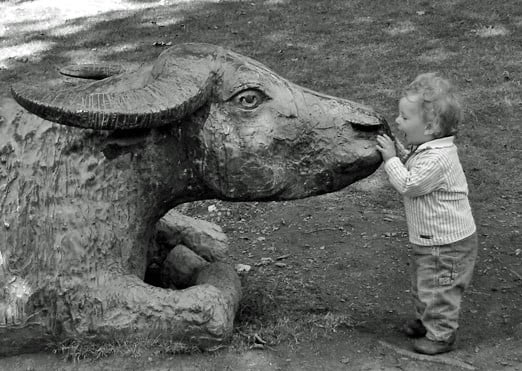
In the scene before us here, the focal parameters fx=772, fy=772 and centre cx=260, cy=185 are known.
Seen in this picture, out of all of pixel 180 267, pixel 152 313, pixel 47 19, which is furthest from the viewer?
pixel 47 19

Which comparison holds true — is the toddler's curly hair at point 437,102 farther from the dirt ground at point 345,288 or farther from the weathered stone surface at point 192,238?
the weathered stone surface at point 192,238

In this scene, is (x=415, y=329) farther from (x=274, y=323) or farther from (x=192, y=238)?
(x=192, y=238)

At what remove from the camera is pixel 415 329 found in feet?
14.4

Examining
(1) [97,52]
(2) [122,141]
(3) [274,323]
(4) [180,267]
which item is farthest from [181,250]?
(1) [97,52]

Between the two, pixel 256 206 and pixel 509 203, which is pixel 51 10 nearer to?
pixel 256 206

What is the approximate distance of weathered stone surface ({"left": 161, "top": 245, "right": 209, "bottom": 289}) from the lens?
176 inches

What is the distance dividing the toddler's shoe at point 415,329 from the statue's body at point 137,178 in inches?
40.6

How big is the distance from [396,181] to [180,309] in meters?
1.26

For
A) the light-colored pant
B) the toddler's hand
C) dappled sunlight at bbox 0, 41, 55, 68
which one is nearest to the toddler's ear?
the toddler's hand

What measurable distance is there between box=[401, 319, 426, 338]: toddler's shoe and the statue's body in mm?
1030

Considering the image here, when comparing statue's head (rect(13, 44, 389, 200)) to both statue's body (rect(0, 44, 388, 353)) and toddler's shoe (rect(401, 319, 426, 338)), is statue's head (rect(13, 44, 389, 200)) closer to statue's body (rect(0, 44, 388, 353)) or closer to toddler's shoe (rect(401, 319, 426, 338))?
statue's body (rect(0, 44, 388, 353))

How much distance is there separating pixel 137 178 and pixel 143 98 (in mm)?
539

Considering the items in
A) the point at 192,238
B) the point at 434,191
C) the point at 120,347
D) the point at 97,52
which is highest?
the point at 434,191

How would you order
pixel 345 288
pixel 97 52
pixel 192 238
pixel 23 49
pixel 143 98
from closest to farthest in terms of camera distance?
1. pixel 143 98
2. pixel 192 238
3. pixel 345 288
4. pixel 97 52
5. pixel 23 49
